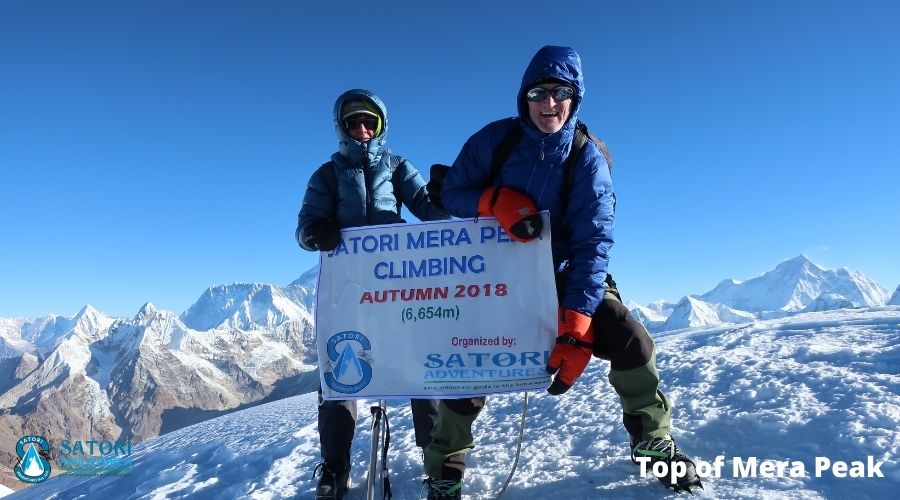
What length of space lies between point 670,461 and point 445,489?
1.65 meters

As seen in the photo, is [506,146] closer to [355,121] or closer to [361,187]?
[361,187]

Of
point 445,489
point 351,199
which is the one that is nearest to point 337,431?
point 445,489

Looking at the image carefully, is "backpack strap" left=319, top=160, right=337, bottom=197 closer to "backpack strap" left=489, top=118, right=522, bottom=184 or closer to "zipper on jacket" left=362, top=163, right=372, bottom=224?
"zipper on jacket" left=362, top=163, right=372, bottom=224

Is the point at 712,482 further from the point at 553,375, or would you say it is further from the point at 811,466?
the point at 553,375

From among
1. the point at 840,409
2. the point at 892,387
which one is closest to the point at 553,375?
the point at 840,409

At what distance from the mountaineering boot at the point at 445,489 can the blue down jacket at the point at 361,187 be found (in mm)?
2262

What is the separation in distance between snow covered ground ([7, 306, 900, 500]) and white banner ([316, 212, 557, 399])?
1054mm

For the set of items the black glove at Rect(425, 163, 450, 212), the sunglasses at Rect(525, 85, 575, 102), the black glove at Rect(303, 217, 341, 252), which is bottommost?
the black glove at Rect(303, 217, 341, 252)

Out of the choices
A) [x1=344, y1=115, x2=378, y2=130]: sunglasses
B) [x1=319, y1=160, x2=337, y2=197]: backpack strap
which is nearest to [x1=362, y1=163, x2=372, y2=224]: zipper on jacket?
[x1=319, y1=160, x2=337, y2=197]: backpack strap

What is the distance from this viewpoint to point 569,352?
3.44m

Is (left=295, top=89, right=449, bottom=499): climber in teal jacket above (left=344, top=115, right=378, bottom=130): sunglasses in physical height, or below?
below

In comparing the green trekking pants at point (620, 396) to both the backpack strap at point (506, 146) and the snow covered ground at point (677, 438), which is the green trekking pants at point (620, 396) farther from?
the backpack strap at point (506, 146)

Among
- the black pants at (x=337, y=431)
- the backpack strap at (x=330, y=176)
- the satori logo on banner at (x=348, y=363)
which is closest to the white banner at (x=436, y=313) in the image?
the satori logo on banner at (x=348, y=363)

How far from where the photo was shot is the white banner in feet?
11.9
